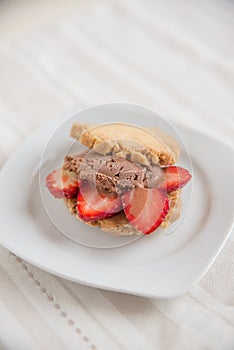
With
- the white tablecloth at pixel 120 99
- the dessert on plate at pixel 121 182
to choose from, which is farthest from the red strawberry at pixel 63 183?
the white tablecloth at pixel 120 99

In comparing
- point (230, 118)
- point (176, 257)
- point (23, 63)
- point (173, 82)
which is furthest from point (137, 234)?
point (23, 63)

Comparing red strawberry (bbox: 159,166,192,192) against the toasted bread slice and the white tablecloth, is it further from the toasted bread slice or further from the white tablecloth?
the white tablecloth

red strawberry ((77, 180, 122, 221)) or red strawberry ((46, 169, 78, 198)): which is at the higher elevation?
red strawberry ((46, 169, 78, 198))

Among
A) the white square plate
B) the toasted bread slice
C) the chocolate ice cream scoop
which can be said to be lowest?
the white square plate

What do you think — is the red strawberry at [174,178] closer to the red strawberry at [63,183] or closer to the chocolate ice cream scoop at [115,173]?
the chocolate ice cream scoop at [115,173]

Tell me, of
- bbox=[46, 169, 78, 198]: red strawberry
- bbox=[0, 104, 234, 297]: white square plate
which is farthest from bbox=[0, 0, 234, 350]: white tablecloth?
bbox=[46, 169, 78, 198]: red strawberry

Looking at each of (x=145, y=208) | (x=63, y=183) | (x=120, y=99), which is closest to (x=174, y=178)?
(x=145, y=208)
